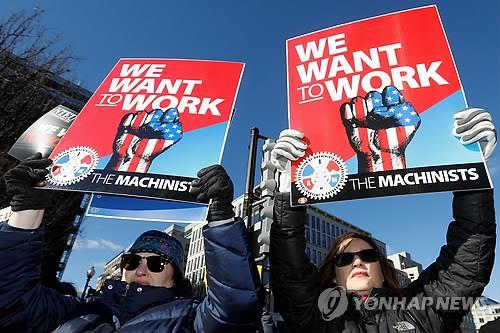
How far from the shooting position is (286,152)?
2.11 m

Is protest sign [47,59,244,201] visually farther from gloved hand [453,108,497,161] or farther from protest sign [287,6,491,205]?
gloved hand [453,108,497,161]

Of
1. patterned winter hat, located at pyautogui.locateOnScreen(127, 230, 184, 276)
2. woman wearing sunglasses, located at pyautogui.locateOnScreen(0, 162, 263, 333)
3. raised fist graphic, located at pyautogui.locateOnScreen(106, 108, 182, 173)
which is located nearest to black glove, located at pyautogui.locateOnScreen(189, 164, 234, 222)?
woman wearing sunglasses, located at pyautogui.locateOnScreen(0, 162, 263, 333)

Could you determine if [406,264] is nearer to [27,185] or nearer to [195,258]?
[195,258]

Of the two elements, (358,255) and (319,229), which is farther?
(319,229)

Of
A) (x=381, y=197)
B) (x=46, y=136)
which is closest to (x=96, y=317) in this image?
(x=46, y=136)

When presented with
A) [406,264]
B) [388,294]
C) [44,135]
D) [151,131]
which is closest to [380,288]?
[388,294]

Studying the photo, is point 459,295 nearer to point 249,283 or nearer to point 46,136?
point 249,283

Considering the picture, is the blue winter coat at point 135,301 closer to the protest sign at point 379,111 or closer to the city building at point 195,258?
the protest sign at point 379,111

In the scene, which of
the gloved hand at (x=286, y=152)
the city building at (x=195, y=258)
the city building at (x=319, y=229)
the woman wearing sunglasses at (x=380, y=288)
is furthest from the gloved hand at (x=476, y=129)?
the city building at (x=195, y=258)

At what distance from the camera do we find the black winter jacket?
206 cm

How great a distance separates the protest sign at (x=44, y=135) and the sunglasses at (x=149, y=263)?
36.8 inches

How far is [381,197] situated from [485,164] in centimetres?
59

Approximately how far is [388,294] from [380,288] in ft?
0.19

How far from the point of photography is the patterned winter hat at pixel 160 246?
2.44m
